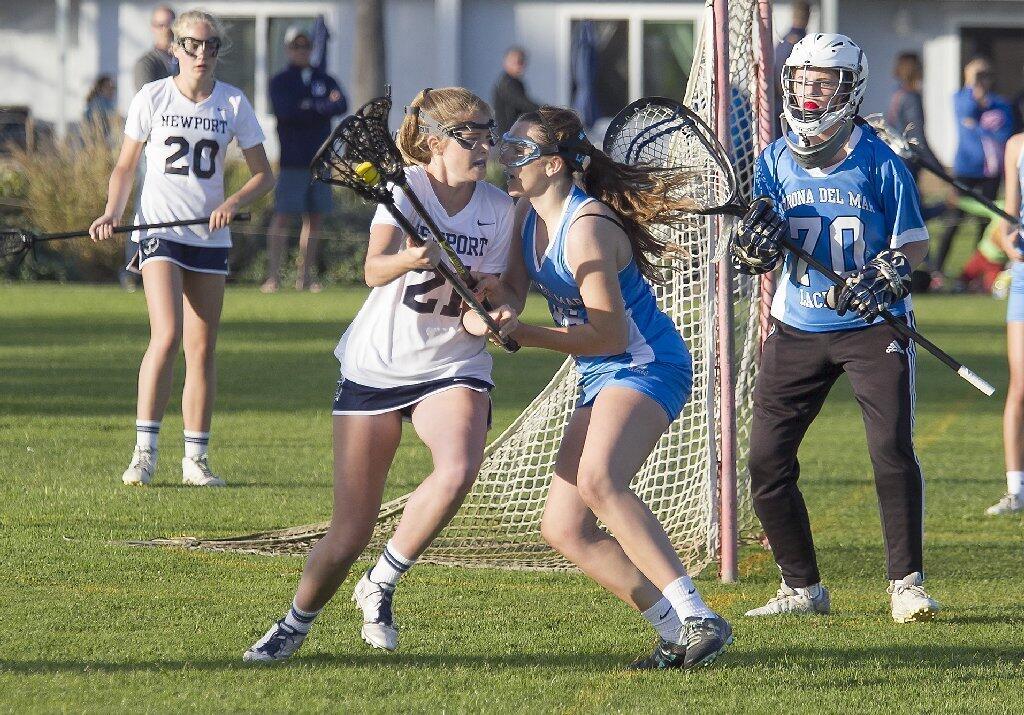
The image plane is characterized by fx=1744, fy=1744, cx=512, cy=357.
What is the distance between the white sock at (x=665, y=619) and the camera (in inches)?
201

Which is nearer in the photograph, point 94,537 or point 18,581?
point 18,581

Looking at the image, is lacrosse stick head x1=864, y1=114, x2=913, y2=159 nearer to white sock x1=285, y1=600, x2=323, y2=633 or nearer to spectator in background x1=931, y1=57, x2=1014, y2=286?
white sock x1=285, y1=600, x2=323, y2=633

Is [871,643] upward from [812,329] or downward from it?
downward

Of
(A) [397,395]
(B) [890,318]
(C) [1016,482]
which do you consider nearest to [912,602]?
(B) [890,318]

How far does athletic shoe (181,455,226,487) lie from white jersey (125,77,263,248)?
1.04 meters

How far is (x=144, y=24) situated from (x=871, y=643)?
81.0 ft

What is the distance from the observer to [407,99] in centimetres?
2822

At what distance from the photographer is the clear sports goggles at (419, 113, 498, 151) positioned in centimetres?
514

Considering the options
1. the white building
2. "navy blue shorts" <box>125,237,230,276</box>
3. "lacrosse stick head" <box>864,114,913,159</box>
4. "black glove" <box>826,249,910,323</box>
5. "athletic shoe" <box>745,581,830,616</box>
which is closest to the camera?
"black glove" <box>826,249,910,323</box>

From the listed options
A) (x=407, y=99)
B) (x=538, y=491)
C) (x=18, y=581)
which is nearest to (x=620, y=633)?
(x=538, y=491)

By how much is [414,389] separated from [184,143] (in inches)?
144

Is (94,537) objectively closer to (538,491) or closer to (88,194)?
(538,491)

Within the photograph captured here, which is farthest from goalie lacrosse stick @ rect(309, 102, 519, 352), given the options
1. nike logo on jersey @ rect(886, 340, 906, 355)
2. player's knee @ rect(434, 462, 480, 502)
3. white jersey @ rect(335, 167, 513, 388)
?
nike logo on jersey @ rect(886, 340, 906, 355)

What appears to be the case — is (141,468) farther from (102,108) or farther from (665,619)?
(102,108)
